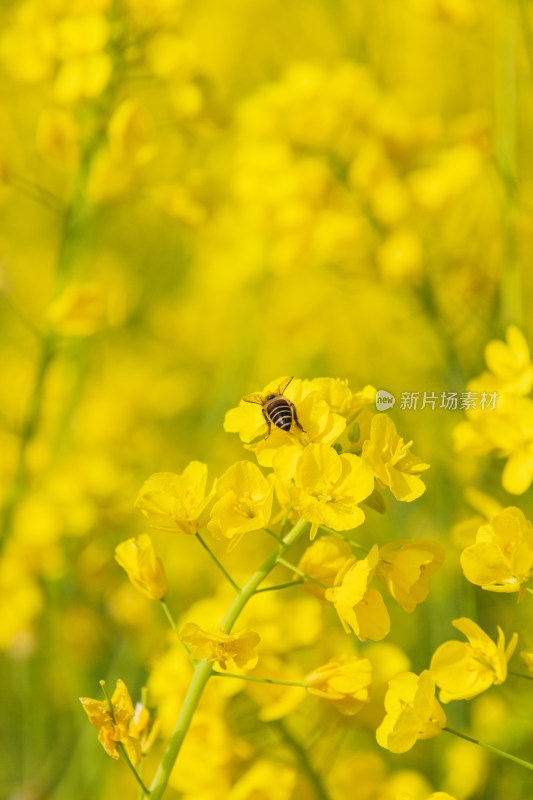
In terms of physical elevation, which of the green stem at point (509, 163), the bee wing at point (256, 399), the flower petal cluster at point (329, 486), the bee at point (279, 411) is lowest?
the green stem at point (509, 163)

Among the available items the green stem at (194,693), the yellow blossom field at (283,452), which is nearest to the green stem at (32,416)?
the yellow blossom field at (283,452)

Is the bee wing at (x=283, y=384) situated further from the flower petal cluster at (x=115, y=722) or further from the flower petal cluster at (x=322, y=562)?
the flower petal cluster at (x=115, y=722)

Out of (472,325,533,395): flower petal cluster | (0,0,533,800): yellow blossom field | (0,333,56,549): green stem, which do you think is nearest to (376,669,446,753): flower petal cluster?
(0,0,533,800): yellow blossom field

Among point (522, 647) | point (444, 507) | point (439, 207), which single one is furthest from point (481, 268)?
point (522, 647)

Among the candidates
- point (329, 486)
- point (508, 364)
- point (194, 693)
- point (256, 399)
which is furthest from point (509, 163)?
point (194, 693)

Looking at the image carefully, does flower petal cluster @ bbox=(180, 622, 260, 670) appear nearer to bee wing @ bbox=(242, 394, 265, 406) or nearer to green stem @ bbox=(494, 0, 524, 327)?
bee wing @ bbox=(242, 394, 265, 406)

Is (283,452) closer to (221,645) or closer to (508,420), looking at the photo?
(221,645)
